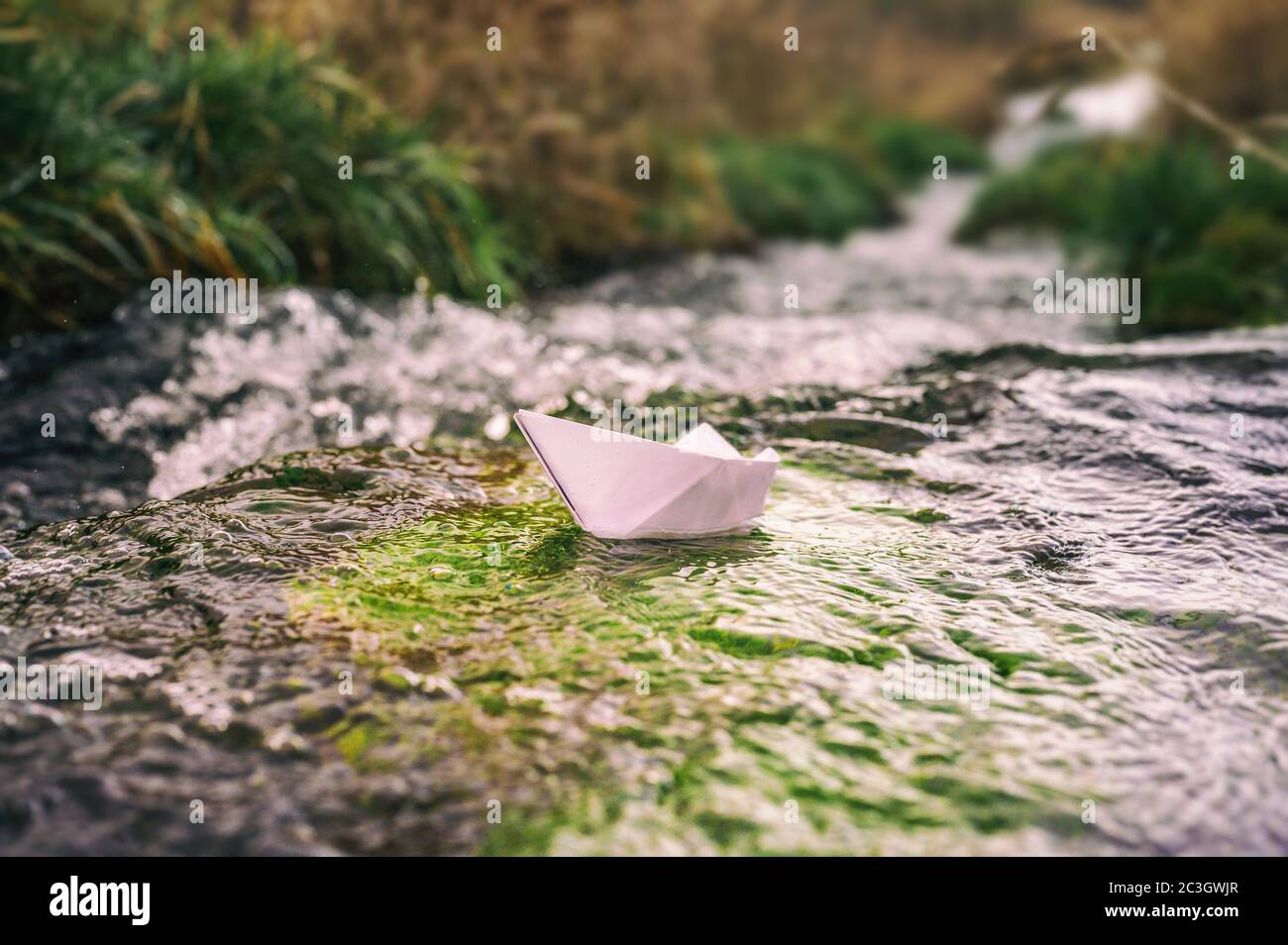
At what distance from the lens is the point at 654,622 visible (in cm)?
139

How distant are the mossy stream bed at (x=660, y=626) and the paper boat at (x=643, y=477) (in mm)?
51

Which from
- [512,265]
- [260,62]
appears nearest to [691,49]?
[512,265]

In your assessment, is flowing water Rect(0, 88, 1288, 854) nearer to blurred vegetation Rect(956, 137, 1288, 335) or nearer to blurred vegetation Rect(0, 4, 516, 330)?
blurred vegetation Rect(0, 4, 516, 330)

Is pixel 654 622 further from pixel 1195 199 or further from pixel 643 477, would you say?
pixel 1195 199

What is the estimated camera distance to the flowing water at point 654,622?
1.04 metres

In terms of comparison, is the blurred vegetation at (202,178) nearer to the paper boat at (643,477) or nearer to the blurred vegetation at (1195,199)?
the paper boat at (643,477)

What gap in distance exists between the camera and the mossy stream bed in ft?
3.42

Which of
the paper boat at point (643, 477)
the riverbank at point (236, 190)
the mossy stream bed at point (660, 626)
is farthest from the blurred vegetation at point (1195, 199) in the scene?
the riverbank at point (236, 190)

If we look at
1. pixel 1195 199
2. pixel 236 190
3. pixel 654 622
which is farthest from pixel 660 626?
pixel 1195 199

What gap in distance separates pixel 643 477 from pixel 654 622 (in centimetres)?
28

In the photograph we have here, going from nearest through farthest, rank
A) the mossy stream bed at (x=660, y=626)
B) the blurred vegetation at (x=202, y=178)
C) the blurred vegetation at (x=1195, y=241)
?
the mossy stream bed at (x=660, y=626) → the blurred vegetation at (x=202, y=178) → the blurred vegetation at (x=1195, y=241)
